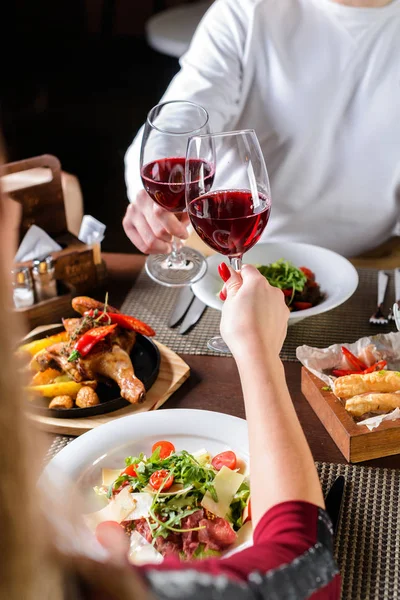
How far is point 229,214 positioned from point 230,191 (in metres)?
0.04

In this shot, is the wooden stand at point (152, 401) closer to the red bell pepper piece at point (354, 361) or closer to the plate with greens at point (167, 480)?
the plate with greens at point (167, 480)

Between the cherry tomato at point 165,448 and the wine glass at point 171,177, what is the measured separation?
18.4 inches

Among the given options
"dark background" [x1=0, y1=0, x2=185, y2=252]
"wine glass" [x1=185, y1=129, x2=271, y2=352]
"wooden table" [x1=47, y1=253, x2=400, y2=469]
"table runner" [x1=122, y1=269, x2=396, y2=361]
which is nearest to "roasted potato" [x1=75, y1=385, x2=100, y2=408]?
"wooden table" [x1=47, y1=253, x2=400, y2=469]

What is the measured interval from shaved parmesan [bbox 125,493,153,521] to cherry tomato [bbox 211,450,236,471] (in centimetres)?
13

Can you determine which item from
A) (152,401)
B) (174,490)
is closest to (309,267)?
(152,401)

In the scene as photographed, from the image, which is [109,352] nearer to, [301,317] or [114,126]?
[301,317]

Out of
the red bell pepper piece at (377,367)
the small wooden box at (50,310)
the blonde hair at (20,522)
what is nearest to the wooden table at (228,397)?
the red bell pepper piece at (377,367)

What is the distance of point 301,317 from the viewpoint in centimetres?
147

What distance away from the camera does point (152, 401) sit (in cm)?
131

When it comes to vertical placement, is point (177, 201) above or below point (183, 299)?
above

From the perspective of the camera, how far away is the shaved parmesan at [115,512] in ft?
3.36

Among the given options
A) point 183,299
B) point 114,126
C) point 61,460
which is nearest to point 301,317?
point 183,299

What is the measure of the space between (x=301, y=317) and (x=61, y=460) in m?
0.59

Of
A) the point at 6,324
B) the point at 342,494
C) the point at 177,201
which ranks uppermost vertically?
the point at 6,324
